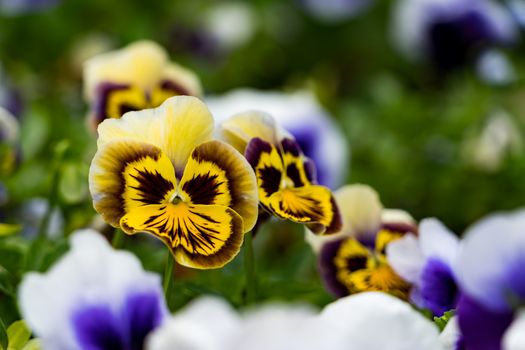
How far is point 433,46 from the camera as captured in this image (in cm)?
191

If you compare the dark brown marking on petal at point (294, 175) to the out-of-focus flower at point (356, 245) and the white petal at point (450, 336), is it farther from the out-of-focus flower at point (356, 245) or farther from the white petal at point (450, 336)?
the white petal at point (450, 336)

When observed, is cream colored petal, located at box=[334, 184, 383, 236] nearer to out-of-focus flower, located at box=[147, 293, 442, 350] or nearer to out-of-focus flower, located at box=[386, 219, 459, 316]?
out-of-focus flower, located at box=[386, 219, 459, 316]

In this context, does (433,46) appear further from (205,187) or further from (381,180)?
(205,187)

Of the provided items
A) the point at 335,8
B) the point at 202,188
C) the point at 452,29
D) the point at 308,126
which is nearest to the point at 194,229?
the point at 202,188

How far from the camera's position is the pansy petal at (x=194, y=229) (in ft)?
2.19

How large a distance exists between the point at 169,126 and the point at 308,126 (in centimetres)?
70

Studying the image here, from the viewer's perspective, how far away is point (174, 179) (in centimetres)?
69

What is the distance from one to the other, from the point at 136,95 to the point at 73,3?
1.47 meters

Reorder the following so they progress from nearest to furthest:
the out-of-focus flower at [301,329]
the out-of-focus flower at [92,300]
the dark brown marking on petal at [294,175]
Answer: the out-of-focus flower at [301,329] < the out-of-focus flower at [92,300] < the dark brown marking on petal at [294,175]

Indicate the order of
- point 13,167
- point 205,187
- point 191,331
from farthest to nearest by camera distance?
point 13,167, point 205,187, point 191,331

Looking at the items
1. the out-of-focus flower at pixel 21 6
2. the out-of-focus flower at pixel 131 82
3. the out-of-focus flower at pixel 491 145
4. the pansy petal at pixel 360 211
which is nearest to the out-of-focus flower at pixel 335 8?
the out-of-focus flower at pixel 21 6


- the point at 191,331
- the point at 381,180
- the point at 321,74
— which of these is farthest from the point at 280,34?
the point at 191,331

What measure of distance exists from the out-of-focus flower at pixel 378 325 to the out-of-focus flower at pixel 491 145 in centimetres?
91

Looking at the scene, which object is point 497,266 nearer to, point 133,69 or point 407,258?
point 407,258
